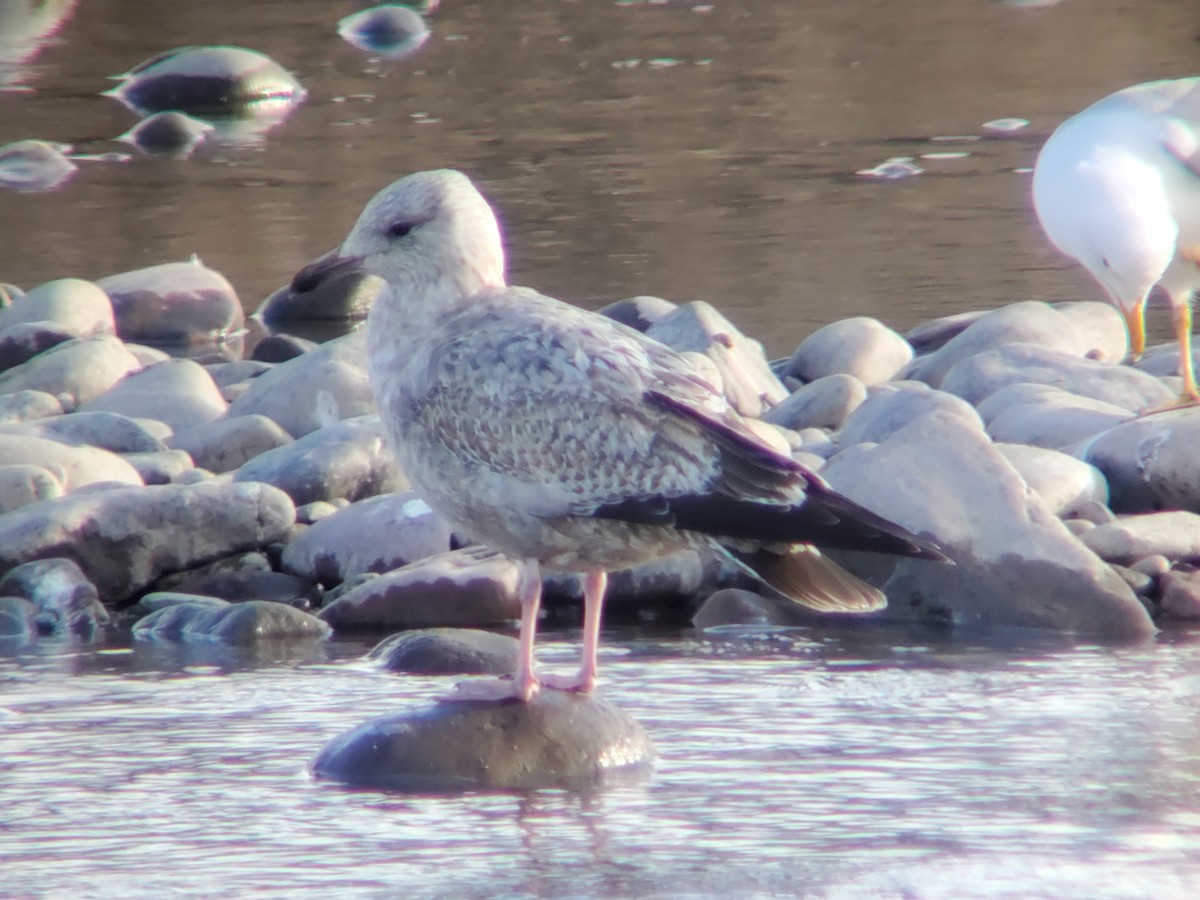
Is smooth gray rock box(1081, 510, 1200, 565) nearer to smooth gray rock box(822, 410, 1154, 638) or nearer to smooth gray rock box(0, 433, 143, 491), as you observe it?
smooth gray rock box(822, 410, 1154, 638)

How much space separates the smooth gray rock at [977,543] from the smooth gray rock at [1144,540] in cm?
31

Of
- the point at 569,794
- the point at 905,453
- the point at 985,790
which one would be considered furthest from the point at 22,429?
the point at 985,790

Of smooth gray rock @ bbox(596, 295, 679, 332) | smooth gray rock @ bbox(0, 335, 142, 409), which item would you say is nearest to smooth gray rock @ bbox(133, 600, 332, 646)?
smooth gray rock @ bbox(0, 335, 142, 409)

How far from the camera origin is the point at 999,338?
9.12 metres

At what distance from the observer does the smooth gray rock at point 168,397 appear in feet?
28.5

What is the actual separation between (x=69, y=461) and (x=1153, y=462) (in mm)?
3548

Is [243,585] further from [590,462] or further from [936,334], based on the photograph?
[936,334]

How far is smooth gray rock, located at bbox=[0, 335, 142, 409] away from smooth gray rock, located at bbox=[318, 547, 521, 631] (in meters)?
3.09

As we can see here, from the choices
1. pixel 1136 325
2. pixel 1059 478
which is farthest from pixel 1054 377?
pixel 1059 478

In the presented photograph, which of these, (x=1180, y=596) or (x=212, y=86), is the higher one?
(x=212, y=86)

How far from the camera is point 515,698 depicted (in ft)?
16.5

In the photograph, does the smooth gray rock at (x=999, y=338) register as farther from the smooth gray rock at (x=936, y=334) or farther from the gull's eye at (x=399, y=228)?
the gull's eye at (x=399, y=228)

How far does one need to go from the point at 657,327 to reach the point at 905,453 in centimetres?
244

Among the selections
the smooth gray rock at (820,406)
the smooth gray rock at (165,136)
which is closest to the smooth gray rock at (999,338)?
the smooth gray rock at (820,406)
